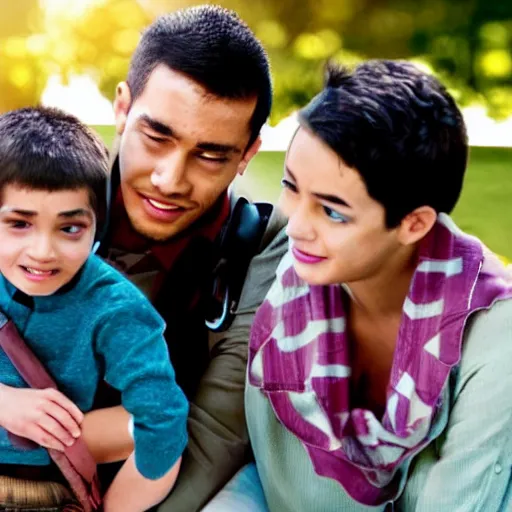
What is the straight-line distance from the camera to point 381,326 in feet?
3.85

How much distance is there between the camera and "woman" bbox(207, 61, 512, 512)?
993 mm

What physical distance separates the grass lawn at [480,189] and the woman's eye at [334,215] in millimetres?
187

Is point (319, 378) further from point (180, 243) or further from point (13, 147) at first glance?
point (13, 147)

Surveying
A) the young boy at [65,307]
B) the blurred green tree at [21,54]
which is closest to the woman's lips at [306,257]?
the young boy at [65,307]

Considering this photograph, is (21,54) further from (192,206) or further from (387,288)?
(387,288)

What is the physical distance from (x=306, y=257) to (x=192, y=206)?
0.20 meters

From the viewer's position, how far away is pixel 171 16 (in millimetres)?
1129

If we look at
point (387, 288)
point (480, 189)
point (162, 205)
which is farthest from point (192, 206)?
point (480, 189)

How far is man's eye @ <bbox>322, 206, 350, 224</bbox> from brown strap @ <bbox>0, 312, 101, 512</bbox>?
43cm

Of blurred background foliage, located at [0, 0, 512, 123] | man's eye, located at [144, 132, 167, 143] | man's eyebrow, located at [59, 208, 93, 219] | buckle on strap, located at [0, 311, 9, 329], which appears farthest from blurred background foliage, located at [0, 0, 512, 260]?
buckle on strap, located at [0, 311, 9, 329]

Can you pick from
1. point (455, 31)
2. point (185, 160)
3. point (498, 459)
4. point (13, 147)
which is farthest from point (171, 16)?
point (498, 459)

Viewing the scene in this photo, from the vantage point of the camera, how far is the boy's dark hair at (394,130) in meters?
0.97

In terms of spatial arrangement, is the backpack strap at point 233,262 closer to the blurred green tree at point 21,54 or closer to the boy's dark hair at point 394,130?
the boy's dark hair at point 394,130

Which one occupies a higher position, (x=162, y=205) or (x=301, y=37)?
(x=301, y=37)
